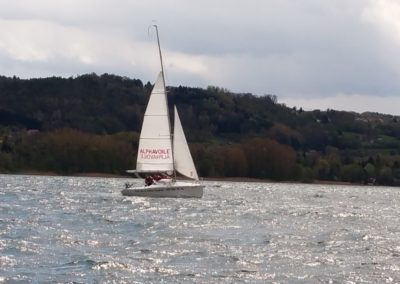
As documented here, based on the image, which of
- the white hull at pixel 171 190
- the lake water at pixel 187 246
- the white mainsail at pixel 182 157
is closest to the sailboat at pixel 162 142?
the white mainsail at pixel 182 157

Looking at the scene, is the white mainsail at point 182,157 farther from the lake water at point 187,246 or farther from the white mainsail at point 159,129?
the lake water at point 187,246

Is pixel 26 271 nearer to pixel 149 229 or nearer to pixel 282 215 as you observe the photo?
pixel 149 229

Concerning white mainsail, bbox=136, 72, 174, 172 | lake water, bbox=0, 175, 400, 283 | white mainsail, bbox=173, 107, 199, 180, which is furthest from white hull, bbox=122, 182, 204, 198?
lake water, bbox=0, 175, 400, 283

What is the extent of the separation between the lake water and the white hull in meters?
8.88

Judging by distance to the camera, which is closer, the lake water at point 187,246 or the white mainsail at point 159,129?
the lake water at point 187,246

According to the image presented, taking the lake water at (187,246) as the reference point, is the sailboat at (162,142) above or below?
above

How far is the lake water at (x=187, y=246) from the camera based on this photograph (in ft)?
108

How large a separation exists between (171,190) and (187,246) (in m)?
34.7

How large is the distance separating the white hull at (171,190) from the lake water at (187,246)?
8881 millimetres

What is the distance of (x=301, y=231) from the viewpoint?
51750 millimetres

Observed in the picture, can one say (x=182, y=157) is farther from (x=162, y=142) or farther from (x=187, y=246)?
(x=187, y=246)

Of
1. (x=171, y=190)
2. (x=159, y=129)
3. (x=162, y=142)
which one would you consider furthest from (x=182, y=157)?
(x=171, y=190)

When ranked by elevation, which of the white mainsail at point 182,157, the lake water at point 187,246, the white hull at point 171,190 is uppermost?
the white mainsail at point 182,157

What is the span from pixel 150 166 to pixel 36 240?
39608 mm
